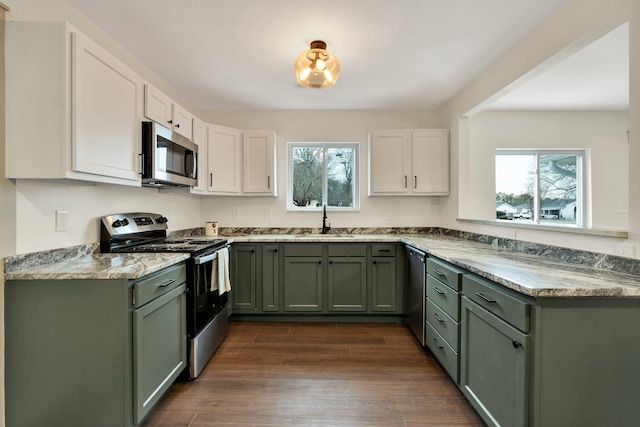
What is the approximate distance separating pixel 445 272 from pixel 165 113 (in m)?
2.50

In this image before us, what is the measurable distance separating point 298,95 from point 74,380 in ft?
9.69

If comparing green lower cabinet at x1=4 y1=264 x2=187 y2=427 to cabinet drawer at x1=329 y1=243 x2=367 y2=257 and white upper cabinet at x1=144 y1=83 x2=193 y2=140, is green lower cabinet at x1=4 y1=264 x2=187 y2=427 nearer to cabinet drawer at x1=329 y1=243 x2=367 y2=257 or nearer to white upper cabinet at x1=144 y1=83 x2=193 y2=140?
white upper cabinet at x1=144 y1=83 x2=193 y2=140

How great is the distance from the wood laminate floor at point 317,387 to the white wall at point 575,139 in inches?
105

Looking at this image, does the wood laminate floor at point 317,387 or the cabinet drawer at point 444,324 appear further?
the cabinet drawer at point 444,324

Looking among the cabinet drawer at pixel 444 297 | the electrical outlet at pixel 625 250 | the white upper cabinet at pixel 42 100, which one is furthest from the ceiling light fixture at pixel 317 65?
the electrical outlet at pixel 625 250

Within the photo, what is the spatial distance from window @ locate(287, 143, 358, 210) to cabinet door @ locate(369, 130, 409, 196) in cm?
42

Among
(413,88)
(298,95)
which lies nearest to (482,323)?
(413,88)

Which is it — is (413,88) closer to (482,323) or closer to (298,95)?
(298,95)

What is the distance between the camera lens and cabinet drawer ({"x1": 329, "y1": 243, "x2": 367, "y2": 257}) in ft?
10.3

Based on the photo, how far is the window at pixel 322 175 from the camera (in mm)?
3834

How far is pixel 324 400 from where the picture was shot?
1887 mm

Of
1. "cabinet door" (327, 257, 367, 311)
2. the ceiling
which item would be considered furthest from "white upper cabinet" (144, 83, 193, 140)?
"cabinet door" (327, 257, 367, 311)

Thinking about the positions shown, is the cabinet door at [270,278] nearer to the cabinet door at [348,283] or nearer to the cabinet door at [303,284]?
the cabinet door at [303,284]

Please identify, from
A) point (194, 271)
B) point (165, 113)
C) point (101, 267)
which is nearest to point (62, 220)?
point (101, 267)
